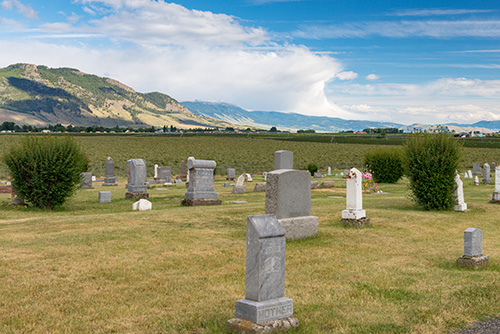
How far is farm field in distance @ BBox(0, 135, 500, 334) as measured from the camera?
6.82 metres

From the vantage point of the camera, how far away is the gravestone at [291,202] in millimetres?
12883

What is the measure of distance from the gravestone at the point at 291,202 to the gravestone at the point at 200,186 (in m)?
9.96

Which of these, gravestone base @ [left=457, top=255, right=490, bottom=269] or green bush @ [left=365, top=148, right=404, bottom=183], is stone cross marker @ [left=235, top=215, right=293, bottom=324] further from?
green bush @ [left=365, top=148, right=404, bottom=183]

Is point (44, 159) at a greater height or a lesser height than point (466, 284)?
greater

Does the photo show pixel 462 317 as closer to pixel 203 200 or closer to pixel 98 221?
pixel 98 221

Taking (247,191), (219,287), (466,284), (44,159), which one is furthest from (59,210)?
(466,284)

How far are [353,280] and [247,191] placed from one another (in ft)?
68.2

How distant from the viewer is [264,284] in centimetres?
632

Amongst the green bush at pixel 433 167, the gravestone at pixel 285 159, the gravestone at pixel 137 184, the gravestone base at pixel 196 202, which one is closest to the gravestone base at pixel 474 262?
the green bush at pixel 433 167

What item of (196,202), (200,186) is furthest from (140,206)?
(200,186)

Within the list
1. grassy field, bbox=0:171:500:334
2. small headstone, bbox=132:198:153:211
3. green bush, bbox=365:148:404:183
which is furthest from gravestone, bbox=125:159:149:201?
green bush, bbox=365:148:404:183

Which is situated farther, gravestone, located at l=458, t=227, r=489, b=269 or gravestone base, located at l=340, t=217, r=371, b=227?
gravestone base, located at l=340, t=217, r=371, b=227

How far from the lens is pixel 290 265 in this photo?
10148mm

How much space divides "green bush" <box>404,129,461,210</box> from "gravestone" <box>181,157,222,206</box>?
933 centimetres
